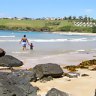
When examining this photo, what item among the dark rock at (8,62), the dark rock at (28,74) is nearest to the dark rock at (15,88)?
the dark rock at (28,74)

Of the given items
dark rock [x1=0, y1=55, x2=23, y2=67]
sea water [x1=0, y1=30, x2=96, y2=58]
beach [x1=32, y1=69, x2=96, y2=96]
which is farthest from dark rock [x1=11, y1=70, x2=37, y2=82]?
sea water [x1=0, y1=30, x2=96, y2=58]

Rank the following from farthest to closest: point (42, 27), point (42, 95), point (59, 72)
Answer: point (42, 27) → point (59, 72) → point (42, 95)

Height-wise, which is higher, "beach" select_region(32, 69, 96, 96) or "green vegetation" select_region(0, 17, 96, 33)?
"beach" select_region(32, 69, 96, 96)

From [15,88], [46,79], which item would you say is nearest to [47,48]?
[46,79]

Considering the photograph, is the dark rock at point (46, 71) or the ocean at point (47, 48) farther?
the ocean at point (47, 48)

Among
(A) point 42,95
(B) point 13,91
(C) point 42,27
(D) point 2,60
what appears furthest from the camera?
(C) point 42,27

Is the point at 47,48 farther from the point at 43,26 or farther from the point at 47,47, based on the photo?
the point at 43,26

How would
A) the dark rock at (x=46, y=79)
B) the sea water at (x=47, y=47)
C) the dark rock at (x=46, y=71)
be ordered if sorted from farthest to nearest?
the sea water at (x=47, y=47), the dark rock at (x=46, y=71), the dark rock at (x=46, y=79)

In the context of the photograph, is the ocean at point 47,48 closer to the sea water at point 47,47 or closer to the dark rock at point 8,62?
the sea water at point 47,47

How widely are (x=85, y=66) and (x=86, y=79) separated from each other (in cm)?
483

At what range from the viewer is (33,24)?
190 metres

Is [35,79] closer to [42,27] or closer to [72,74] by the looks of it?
[72,74]

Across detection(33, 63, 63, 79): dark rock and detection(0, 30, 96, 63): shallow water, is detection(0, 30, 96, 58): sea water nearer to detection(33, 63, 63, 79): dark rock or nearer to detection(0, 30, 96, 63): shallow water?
detection(0, 30, 96, 63): shallow water

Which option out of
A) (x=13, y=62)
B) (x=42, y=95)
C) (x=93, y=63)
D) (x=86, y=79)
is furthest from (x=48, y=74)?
(x=93, y=63)
